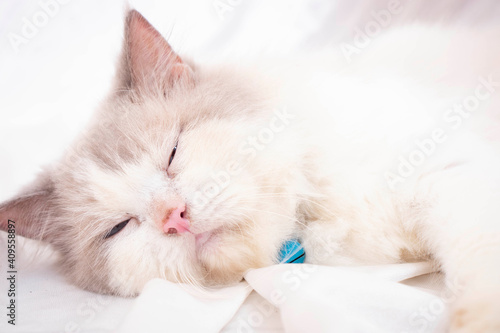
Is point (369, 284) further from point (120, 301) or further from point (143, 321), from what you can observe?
point (120, 301)

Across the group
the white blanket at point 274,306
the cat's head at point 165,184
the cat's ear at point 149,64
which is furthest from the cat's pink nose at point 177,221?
the cat's ear at point 149,64

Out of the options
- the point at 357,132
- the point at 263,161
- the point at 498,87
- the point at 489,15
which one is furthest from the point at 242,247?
the point at 489,15

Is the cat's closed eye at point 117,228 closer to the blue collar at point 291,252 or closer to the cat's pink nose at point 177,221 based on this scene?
the cat's pink nose at point 177,221

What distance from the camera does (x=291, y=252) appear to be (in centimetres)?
149

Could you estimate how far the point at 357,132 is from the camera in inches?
60.6

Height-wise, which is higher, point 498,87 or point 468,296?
point 498,87

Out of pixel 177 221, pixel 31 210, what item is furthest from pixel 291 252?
pixel 31 210

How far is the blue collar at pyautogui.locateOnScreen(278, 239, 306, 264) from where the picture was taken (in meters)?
1.49

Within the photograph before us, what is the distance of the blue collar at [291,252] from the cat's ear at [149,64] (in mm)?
749

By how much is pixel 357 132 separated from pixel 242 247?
1.92ft

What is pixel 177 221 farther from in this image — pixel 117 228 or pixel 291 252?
pixel 291 252

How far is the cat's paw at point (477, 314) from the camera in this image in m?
1.02

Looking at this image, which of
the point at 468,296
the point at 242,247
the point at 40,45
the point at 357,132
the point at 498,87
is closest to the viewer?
the point at 468,296

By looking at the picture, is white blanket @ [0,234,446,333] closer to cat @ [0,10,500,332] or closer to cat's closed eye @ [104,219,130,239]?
cat @ [0,10,500,332]
